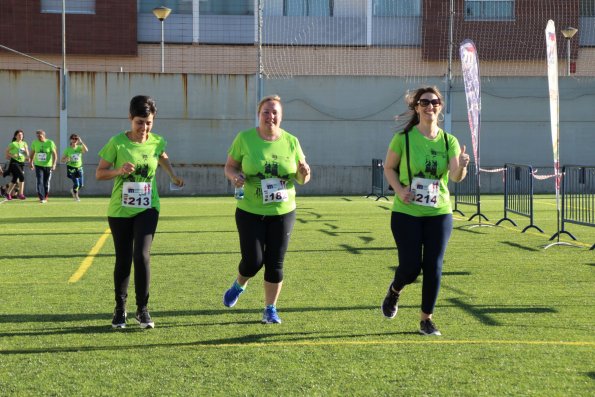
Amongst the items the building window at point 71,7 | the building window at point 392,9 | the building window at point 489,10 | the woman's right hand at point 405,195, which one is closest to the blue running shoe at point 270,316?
the woman's right hand at point 405,195

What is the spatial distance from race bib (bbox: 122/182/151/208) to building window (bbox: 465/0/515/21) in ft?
107

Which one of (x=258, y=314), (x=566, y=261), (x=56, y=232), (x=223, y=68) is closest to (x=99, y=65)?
(x=223, y=68)

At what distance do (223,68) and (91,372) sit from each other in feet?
112

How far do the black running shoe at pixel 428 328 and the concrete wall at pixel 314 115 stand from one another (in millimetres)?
24517

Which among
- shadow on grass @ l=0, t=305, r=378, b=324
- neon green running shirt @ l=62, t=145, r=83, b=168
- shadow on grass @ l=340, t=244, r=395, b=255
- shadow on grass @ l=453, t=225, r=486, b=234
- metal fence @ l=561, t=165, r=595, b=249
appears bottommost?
shadow on grass @ l=0, t=305, r=378, b=324

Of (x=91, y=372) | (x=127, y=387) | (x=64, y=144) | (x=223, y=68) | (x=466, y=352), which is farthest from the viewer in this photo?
(x=223, y=68)

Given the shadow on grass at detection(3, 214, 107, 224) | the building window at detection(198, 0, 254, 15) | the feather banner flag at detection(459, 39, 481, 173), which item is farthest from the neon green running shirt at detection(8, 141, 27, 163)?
the building window at detection(198, 0, 254, 15)

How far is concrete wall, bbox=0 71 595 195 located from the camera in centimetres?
3206

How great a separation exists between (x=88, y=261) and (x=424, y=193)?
6356 mm

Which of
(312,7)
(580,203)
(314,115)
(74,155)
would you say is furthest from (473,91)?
(312,7)

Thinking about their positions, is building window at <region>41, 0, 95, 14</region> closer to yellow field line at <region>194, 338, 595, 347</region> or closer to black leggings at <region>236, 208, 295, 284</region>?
black leggings at <region>236, 208, 295, 284</region>

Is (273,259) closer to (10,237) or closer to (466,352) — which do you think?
(466,352)

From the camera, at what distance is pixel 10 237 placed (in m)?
16.2

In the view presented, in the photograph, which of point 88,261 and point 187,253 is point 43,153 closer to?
point 187,253
